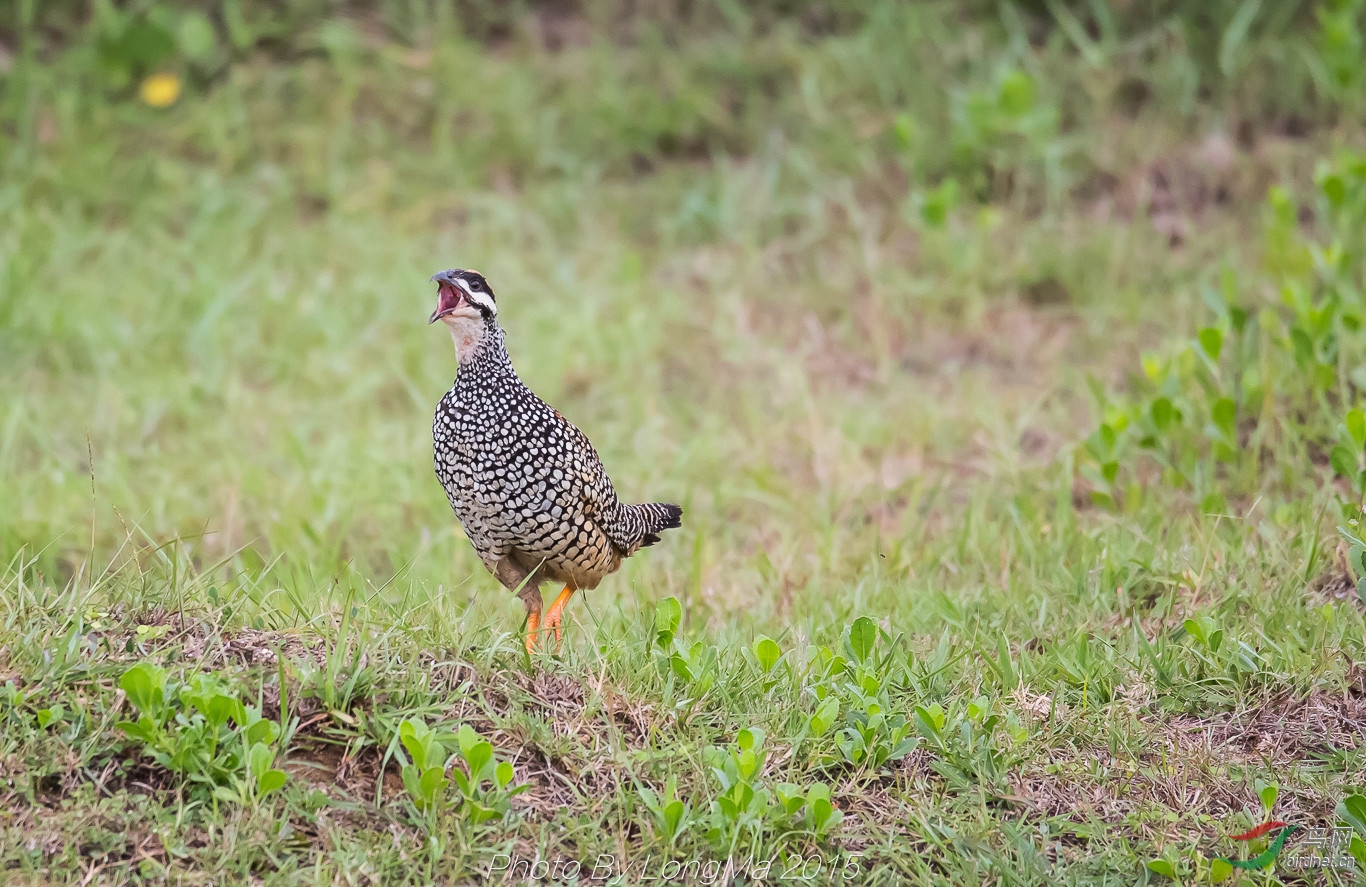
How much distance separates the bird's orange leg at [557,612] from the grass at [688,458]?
0.08 m

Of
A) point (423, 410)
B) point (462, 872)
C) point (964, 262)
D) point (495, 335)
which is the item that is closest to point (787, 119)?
point (964, 262)

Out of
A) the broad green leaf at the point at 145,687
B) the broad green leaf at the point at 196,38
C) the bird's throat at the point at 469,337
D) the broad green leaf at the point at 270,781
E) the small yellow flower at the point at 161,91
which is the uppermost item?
the broad green leaf at the point at 196,38

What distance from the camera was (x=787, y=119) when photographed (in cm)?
844

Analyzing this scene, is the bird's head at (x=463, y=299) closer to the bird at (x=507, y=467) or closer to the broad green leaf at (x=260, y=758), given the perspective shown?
the bird at (x=507, y=467)

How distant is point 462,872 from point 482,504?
41.2 inches

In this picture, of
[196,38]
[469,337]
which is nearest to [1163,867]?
[469,337]

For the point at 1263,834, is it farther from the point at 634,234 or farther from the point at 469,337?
the point at 634,234

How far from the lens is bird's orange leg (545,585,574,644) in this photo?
13.0ft

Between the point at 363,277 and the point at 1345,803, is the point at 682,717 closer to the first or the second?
the point at 1345,803

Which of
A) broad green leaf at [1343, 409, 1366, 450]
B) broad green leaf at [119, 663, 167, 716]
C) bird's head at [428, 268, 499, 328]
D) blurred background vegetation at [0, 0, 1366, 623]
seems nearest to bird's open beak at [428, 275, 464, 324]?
bird's head at [428, 268, 499, 328]

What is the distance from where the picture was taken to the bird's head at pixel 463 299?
3.76m

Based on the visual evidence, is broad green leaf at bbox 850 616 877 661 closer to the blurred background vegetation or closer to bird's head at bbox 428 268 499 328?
the blurred background vegetation

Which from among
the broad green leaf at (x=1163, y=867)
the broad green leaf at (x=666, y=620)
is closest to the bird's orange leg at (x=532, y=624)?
the broad green leaf at (x=666, y=620)

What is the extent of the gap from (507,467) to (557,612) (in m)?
0.60
